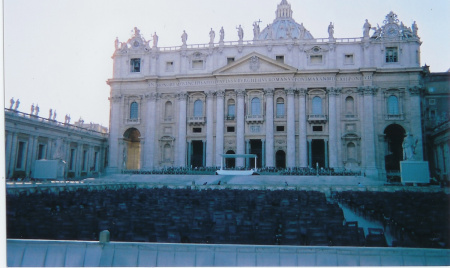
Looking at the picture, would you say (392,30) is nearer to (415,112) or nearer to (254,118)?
(415,112)

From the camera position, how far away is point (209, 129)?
5322 cm

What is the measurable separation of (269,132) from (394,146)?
19.7 meters

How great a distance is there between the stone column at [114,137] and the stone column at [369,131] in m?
36.2

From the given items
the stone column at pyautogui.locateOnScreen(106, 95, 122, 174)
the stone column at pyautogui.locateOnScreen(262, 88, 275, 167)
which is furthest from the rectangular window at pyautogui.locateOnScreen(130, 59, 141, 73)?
the stone column at pyautogui.locateOnScreen(262, 88, 275, 167)

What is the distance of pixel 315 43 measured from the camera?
2057 inches

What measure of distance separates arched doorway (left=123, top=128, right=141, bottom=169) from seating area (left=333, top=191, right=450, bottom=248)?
4266cm

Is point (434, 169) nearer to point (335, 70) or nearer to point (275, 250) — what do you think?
point (335, 70)

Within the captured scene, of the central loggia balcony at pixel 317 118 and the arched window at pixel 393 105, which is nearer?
the arched window at pixel 393 105

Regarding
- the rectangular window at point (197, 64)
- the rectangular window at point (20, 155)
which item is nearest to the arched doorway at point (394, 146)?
the rectangular window at point (197, 64)

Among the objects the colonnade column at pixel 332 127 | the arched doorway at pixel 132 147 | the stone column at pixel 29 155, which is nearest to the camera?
the stone column at pixel 29 155

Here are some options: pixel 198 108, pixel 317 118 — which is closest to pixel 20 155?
pixel 198 108

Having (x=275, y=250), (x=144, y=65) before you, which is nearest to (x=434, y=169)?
(x=144, y=65)

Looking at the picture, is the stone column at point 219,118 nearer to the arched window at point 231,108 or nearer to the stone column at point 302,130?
the arched window at point 231,108

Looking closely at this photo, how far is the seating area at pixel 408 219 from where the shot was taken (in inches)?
431
